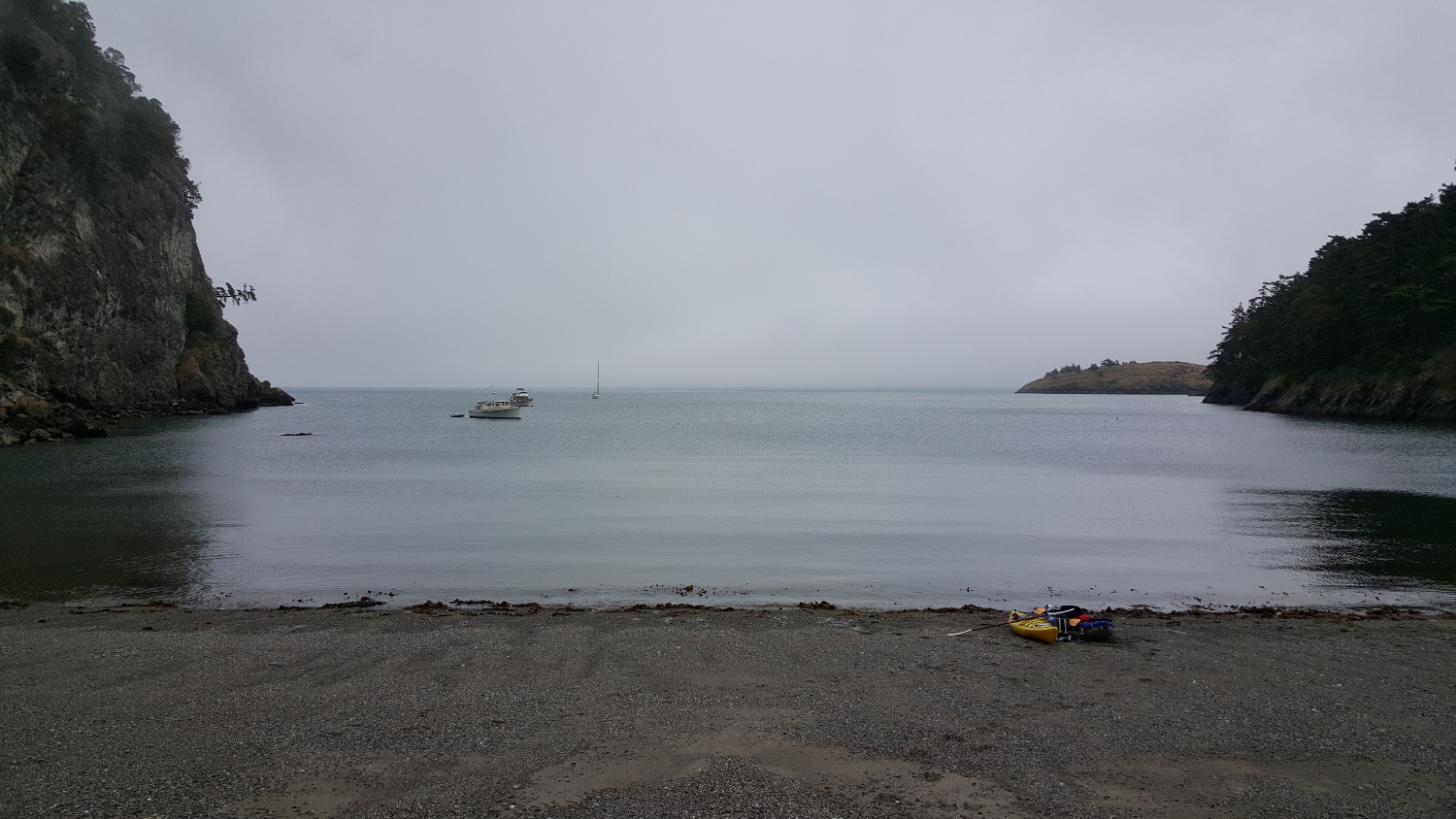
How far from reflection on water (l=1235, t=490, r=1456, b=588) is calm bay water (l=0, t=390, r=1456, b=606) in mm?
106

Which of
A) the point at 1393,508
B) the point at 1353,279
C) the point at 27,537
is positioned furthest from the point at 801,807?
the point at 1353,279

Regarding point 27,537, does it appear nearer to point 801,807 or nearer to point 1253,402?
point 801,807

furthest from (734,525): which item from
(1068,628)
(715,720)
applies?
(715,720)

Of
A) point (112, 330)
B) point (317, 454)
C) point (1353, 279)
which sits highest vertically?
point (1353, 279)

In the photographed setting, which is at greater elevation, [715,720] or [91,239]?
[91,239]

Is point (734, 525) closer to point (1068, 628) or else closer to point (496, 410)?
point (1068, 628)

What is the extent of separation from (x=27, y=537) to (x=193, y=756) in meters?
17.1

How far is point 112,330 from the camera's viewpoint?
6344cm

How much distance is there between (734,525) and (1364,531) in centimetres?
1648

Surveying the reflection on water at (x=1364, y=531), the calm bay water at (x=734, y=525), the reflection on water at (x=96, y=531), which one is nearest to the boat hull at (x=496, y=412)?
the calm bay water at (x=734, y=525)

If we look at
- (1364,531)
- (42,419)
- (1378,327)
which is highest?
(1378,327)

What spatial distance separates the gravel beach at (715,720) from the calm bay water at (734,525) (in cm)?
350

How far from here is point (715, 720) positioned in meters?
7.06

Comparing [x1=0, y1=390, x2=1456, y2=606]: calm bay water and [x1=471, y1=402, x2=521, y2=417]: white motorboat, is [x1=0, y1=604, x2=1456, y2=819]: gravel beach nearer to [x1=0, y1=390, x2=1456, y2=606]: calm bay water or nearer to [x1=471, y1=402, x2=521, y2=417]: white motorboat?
[x1=0, y1=390, x2=1456, y2=606]: calm bay water
